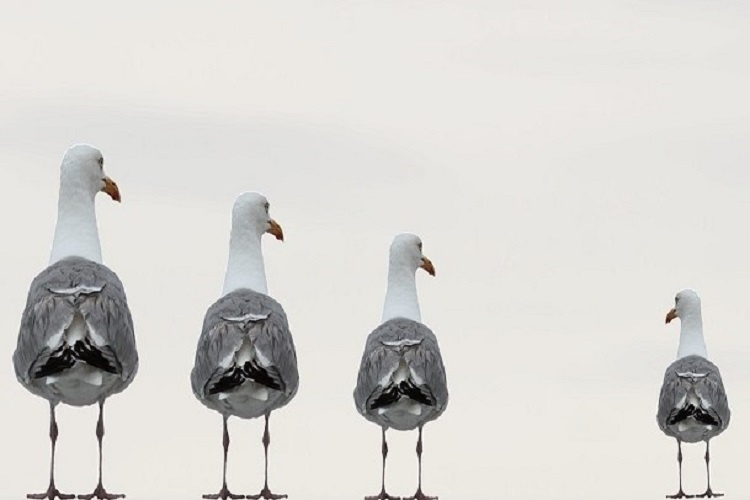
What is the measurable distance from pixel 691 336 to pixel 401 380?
1136 centimetres

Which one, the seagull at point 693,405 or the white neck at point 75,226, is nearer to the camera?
the white neck at point 75,226

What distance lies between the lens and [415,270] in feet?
143

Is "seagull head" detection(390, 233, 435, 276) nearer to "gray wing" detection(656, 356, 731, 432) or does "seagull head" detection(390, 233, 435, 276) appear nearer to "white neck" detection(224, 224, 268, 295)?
"white neck" detection(224, 224, 268, 295)

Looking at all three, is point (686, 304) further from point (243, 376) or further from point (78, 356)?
point (78, 356)

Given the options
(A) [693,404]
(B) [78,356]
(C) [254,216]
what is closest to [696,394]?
(A) [693,404]

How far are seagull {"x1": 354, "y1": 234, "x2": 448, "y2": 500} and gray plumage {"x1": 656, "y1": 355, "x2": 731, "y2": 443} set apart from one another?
7.15 metres

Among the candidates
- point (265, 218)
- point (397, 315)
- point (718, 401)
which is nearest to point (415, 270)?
point (397, 315)

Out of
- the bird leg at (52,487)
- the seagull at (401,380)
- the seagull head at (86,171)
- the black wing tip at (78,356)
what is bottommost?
the bird leg at (52,487)

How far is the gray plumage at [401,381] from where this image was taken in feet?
131

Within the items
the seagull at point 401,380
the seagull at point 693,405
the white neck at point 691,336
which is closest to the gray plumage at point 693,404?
the seagull at point 693,405

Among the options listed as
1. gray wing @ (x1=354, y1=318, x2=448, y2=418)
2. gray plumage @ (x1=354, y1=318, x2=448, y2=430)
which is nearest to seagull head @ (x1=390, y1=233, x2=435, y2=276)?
gray wing @ (x1=354, y1=318, x2=448, y2=418)

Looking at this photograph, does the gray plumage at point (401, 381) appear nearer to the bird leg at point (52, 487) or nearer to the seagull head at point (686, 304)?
the bird leg at point (52, 487)

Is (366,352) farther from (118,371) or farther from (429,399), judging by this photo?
(118,371)

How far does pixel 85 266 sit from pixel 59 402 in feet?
7.88
